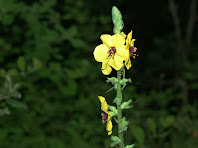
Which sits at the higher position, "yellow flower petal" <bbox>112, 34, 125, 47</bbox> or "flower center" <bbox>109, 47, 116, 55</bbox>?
"yellow flower petal" <bbox>112, 34, 125, 47</bbox>

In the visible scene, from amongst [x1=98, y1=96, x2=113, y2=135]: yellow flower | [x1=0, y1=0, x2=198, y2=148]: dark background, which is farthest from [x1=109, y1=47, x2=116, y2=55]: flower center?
[x1=0, y1=0, x2=198, y2=148]: dark background

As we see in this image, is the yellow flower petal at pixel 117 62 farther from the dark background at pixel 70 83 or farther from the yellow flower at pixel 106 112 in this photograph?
the dark background at pixel 70 83

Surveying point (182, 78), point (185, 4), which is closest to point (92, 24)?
point (182, 78)

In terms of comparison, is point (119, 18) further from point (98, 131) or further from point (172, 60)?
point (172, 60)

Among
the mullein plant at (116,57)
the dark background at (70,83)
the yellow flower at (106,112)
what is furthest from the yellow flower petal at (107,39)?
the dark background at (70,83)

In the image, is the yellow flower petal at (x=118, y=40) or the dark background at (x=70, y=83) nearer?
the yellow flower petal at (x=118, y=40)

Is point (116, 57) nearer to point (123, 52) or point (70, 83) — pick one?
point (123, 52)

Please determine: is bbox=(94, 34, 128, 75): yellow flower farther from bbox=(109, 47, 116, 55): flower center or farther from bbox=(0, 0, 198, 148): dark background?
bbox=(0, 0, 198, 148): dark background
